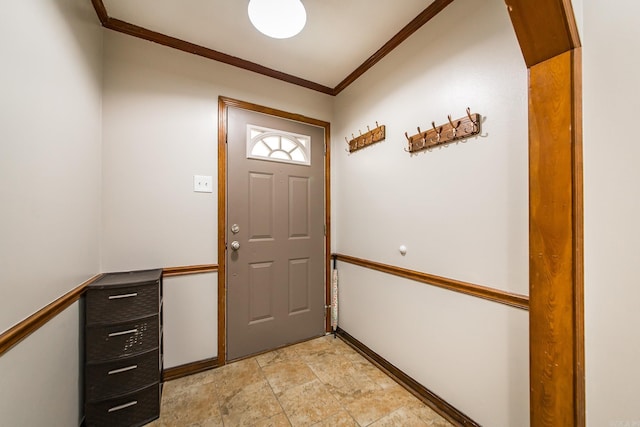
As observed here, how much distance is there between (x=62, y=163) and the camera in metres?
1.16

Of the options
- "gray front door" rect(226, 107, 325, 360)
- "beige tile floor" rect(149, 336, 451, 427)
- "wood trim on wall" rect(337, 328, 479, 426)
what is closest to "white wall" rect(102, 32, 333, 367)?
"gray front door" rect(226, 107, 325, 360)

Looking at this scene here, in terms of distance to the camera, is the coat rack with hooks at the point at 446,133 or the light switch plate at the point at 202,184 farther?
the light switch plate at the point at 202,184

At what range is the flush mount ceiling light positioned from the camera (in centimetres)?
135

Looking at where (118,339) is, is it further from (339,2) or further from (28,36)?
(339,2)

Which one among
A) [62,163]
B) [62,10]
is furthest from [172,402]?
[62,10]

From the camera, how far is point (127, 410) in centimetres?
140

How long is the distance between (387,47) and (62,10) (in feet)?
6.22

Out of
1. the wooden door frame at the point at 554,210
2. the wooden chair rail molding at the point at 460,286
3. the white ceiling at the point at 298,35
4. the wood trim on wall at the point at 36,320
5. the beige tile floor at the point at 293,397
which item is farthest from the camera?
the white ceiling at the point at 298,35

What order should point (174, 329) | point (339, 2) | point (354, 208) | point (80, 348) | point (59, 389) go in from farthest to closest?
1. point (354, 208)
2. point (174, 329)
3. point (339, 2)
4. point (80, 348)
5. point (59, 389)

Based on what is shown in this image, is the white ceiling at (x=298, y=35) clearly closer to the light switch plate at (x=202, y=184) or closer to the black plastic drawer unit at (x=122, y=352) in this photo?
the light switch plate at (x=202, y=184)

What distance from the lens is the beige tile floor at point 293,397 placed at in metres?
1.44

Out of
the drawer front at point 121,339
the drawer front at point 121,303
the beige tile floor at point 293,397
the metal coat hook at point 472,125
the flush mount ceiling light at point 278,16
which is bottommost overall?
the beige tile floor at point 293,397

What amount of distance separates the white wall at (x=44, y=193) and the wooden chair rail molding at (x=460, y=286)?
6.15 feet

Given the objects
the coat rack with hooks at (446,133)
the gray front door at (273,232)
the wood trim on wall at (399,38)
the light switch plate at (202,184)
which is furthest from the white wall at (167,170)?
the coat rack with hooks at (446,133)
